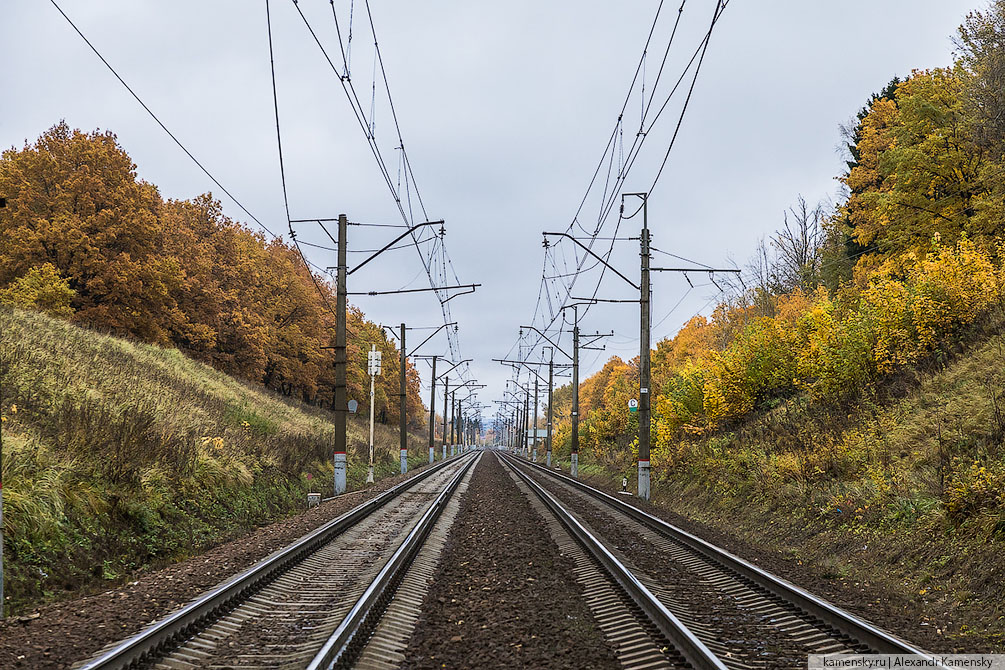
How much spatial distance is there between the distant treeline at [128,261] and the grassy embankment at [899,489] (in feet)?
79.3

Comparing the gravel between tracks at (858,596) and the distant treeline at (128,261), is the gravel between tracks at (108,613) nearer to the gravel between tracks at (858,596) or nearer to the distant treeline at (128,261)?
the gravel between tracks at (858,596)

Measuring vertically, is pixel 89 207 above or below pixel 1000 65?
below

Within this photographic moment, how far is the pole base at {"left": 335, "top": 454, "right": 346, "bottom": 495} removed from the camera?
82.9 feet

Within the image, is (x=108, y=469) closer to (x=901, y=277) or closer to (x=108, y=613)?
(x=108, y=613)

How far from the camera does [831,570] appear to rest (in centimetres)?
1145

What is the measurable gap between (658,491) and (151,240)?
98.4ft

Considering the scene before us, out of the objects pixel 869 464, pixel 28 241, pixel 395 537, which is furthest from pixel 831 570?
pixel 28 241

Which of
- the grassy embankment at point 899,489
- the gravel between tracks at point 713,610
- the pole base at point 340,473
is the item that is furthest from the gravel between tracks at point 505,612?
the pole base at point 340,473

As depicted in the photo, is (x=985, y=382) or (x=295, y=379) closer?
(x=985, y=382)

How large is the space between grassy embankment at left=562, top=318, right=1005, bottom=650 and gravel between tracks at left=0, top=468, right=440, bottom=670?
8.61 metres

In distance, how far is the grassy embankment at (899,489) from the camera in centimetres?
956

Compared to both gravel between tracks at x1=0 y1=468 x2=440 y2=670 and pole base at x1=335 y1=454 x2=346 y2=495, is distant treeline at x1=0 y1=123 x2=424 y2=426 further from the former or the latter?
gravel between tracks at x1=0 y1=468 x2=440 y2=670

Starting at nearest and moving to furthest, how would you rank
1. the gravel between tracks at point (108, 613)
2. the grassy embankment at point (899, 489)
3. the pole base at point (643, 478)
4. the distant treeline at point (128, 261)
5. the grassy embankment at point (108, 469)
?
the gravel between tracks at point (108, 613)
the grassy embankment at point (899, 489)
the grassy embankment at point (108, 469)
the pole base at point (643, 478)
the distant treeline at point (128, 261)

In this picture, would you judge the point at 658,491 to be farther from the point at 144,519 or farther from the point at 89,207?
the point at 89,207
